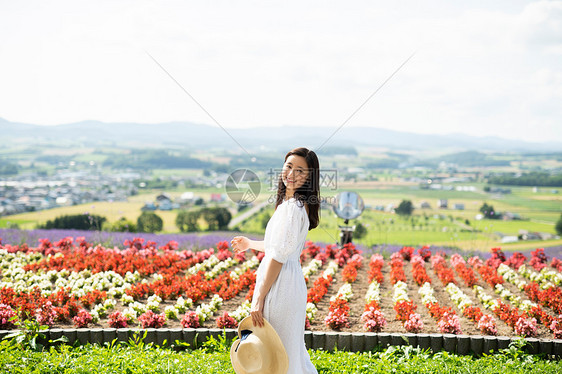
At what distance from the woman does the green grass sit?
1.04m

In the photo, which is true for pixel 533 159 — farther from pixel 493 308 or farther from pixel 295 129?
pixel 493 308

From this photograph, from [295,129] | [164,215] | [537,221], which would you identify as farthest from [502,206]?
[295,129]

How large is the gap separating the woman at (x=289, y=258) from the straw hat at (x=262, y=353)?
70 mm

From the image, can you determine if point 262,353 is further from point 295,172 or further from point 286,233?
point 295,172

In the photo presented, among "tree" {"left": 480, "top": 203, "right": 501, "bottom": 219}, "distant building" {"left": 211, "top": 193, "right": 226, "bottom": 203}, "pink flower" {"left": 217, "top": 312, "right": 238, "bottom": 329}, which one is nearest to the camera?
"pink flower" {"left": 217, "top": 312, "right": 238, "bottom": 329}

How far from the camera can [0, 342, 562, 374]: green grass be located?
388 centimetres

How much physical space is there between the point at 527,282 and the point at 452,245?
3.19 metres

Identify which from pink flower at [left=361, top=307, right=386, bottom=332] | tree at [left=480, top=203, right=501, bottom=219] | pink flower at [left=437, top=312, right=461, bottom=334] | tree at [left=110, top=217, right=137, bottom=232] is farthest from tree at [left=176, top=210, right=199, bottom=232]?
pink flower at [left=437, top=312, right=461, bottom=334]

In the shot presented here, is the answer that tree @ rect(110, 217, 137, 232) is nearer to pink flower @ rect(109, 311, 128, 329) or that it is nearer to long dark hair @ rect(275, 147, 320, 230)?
pink flower @ rect(109, 311, 128, 329)

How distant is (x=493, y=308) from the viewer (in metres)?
5.38

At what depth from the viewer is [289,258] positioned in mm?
3186

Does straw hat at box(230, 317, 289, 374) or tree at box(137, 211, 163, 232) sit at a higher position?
straw hat at box(230, 317, 289, 374)

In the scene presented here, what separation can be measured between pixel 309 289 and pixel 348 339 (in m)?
1.64

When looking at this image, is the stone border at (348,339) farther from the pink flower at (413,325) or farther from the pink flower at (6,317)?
the pink flower at (6,317)
